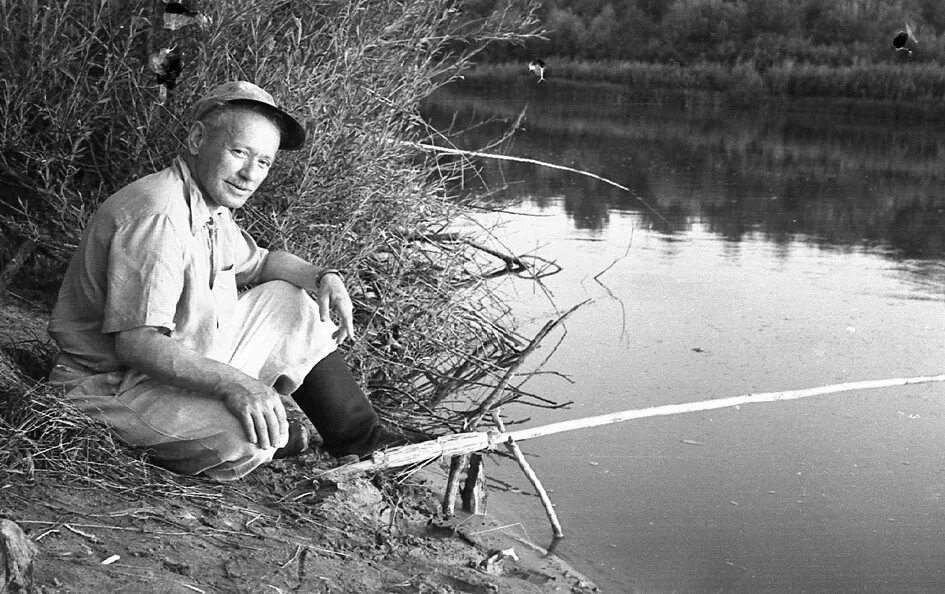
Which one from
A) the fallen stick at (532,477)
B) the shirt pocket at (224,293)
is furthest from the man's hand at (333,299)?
the fallen stick at (532,477)

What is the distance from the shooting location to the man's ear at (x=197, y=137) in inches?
132

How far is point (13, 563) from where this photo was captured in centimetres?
247

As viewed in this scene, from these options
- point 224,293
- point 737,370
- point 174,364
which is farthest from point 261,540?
point 737,370

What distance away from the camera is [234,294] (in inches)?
139

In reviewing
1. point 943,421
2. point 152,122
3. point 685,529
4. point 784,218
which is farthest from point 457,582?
point 784,218

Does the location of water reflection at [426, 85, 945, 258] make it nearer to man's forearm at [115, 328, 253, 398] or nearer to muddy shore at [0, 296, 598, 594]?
muddy shore at [0, 296, 598, 594]

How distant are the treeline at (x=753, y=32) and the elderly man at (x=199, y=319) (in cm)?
1264

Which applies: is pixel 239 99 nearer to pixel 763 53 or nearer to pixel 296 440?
pixel 296 440

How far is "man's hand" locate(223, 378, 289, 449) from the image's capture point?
3.12 m

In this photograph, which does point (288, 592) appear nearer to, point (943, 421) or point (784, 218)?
point (943, 421)

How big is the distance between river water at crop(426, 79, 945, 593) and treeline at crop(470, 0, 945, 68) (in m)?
4.77

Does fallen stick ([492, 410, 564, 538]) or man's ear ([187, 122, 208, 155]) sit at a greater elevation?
man's ear ([187, 122, 208, 155])

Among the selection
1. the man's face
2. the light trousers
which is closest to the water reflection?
the light trousers

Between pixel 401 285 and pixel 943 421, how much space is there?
7.75ft
